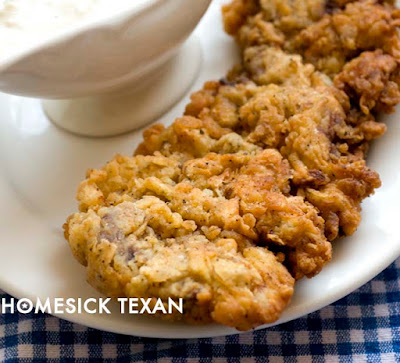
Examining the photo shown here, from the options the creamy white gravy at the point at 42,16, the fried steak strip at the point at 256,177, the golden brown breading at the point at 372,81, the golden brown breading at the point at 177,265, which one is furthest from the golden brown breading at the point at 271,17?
→ the golden brown breading at the point at 177,265

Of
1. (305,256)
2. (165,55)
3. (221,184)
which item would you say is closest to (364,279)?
(305,256)

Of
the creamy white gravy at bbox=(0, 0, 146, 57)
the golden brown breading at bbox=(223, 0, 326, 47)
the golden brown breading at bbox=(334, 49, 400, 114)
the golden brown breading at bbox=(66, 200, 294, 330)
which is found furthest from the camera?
the golden brown breading at bbox=(223, 0, 326, 47)

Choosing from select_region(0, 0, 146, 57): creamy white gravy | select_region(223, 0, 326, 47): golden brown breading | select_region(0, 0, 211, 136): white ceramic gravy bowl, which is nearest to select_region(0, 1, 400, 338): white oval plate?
select_region(0, 0, 211, 136): white ceramic gravy bowl

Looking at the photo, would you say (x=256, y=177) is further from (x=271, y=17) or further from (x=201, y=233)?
(x=271, y=17)

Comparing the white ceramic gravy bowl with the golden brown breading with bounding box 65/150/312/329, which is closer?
the golden brown breading with bounding box 65/150/312/329

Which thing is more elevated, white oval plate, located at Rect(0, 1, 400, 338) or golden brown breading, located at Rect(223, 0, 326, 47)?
golden brown breading, located at Rect(223, 0, 326, 47)

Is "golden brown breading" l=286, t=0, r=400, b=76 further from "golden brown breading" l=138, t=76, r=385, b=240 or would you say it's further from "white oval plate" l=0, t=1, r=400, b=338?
"white oval plate" l=0, t=1, r=400, b=338

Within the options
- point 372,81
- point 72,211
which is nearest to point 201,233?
point 72,211

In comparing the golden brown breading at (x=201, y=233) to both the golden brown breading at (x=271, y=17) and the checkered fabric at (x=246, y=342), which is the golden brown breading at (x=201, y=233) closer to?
the checkered fabric at (x=246, y=342)
